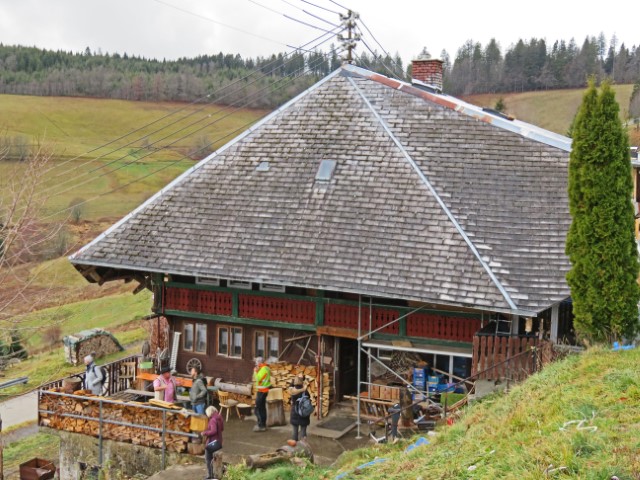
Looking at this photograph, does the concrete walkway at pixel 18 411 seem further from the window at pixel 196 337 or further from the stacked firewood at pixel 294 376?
the stacked firewood at pixel 294 376

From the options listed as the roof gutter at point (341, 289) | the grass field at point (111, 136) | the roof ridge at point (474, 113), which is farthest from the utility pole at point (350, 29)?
the grass field at point (111, 136)

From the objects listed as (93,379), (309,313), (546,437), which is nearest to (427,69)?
(309,313)

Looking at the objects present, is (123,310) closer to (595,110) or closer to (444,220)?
(444,220)

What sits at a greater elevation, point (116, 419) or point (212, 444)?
point (212, 444)

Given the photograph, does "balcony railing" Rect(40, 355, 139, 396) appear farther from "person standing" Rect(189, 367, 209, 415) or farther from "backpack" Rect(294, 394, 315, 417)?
"backpack" Rect(294, 394, 315, 417)

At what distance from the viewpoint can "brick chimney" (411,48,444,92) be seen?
2686 cm

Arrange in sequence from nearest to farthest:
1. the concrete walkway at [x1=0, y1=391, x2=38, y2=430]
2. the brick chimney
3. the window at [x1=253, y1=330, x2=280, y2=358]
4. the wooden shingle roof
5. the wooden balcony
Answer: the wooden shingle roof < the wooden balcony < the window at [x1=253, y1=330, x2=280, y2=358] < the concrete walkway at [x1=0, y1=391, x2=38, y2=430] < the brick chimney

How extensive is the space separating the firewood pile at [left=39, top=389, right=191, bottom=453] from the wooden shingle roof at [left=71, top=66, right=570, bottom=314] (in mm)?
A: 3410

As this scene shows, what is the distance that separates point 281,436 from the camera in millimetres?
17062

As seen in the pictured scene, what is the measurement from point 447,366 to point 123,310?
29.6 meters

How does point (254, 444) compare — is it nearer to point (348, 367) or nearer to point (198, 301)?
point (348, 367)

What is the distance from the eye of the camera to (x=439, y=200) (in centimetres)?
1716

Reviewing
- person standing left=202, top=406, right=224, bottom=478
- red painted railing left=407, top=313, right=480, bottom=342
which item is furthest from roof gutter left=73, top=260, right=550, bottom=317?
person standing left=202, top=406, right=224, bottom=478

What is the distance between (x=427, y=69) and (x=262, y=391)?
14.8 metres
